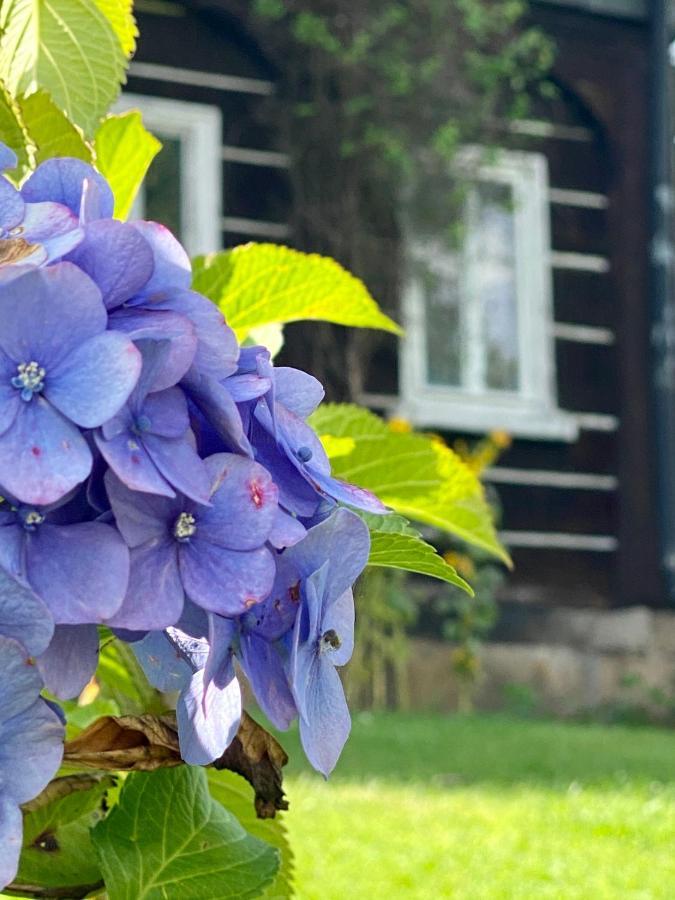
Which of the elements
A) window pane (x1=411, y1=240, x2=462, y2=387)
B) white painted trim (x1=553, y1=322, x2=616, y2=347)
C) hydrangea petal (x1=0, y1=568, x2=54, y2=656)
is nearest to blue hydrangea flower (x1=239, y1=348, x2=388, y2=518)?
hydrangea petal (x1=0, y1=568, x2=54, y2=656)

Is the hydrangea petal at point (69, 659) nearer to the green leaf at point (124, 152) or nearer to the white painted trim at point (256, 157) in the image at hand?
the green leaf at point (124, 152)

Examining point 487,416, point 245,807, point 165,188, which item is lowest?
point 245,807

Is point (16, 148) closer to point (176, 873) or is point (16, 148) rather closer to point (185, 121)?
point (176, 873)

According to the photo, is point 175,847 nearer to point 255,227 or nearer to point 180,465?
point 180,465

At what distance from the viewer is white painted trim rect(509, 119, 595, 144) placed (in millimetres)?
7961

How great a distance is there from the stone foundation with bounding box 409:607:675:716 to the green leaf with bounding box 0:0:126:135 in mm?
6284

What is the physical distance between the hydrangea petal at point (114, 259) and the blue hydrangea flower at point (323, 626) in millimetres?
104

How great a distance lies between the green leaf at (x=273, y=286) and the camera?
0.93 m

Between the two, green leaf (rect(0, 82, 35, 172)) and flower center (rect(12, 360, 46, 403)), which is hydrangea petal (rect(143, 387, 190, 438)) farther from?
green leaf (rect(0, 82, 35, 172))

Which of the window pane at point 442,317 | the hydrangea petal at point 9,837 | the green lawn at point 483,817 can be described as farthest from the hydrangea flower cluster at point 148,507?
the window pane at point 442,317

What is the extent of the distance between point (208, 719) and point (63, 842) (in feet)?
0.76

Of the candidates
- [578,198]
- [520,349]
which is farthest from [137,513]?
[578,198]

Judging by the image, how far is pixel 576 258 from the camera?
798 cm

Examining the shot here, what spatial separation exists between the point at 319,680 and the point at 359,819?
3137mm
